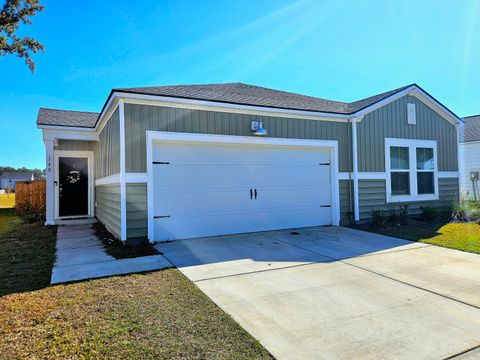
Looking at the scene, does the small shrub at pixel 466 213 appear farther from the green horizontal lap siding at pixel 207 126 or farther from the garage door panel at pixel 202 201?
the garage door panel at pixel 202 201

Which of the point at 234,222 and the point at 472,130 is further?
the point at 472,130

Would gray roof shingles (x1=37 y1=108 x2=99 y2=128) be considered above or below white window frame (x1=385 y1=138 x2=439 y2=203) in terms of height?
above

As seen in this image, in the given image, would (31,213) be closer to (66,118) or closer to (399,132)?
(66,118)

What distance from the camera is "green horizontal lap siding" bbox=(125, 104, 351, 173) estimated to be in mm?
6105

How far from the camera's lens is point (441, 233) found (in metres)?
7.27

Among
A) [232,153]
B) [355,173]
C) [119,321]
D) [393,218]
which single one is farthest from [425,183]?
[119,321]

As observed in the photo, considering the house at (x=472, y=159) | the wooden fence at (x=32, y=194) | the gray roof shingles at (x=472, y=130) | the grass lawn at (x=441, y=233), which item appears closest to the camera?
the grass lawn at (x=441, y=233)

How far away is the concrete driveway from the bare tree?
391 centimetres

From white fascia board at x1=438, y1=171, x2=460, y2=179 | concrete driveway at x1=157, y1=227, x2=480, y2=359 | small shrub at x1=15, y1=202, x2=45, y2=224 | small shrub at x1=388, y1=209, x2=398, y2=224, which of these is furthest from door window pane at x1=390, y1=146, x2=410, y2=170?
small shrub at x1=15, y1=202, x2=45, y2=224

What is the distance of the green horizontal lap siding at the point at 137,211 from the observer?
6.05 meters

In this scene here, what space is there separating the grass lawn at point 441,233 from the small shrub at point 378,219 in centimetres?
20

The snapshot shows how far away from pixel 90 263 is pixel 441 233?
7.66m

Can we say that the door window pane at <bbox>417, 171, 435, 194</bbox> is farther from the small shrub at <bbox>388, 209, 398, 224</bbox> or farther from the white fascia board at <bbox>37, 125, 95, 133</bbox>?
the white fascia board at <bbox>37, 125, 95, 133</bbox>

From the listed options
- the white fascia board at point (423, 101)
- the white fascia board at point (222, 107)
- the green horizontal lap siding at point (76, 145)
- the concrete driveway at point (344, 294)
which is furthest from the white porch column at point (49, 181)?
the white fascia board at point (423, 101)
